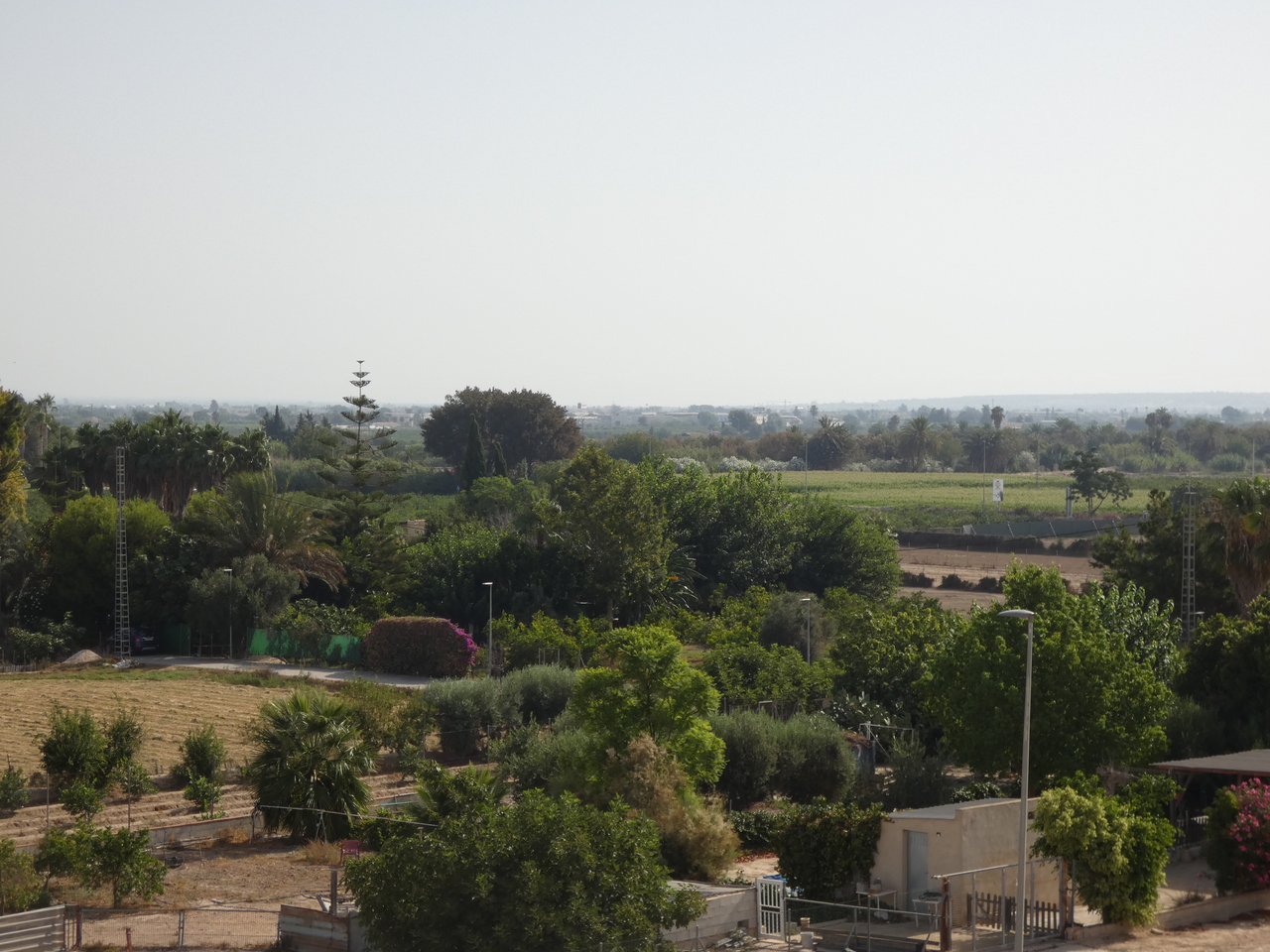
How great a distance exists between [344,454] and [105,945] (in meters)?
56.0

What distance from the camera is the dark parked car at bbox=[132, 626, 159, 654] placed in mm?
59281

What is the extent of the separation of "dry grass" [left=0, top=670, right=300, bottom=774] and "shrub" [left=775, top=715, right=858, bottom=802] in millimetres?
14613

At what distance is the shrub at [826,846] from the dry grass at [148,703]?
725 inches

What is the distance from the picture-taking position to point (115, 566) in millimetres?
60281

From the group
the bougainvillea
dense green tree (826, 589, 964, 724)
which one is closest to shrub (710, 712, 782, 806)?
dense green tree (826, 589, 964, 724)

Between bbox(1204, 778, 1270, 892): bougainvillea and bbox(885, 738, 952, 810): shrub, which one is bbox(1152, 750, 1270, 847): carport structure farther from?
bbox(885, 738, 952, 810): shrub

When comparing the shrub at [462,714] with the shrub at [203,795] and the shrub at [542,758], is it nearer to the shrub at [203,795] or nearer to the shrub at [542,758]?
the shrub at [542,758]

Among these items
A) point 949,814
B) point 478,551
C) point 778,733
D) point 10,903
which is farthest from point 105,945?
point 478,551

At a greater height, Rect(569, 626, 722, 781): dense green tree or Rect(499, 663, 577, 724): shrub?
Rect(569, 626, 722, 781): dense green tree

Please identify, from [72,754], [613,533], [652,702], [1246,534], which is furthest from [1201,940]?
[613,533]

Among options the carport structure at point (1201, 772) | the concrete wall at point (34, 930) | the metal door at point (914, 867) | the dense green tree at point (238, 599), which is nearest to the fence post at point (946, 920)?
the metal door at point (914, 867)

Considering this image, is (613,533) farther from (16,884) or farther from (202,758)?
(16,884)

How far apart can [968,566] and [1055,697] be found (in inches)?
2438

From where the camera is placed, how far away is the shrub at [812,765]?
36031mm
